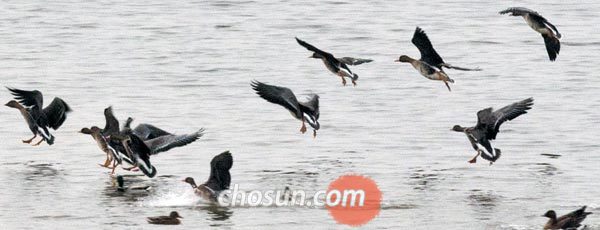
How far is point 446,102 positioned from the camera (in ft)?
76.3

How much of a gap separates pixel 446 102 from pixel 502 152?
4432 millimetres

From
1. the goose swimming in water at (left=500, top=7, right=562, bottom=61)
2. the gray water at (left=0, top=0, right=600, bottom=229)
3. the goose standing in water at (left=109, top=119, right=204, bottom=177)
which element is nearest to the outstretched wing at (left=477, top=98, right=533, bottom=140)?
the gray water at (left=0, top=0, right=600, bottom=229)

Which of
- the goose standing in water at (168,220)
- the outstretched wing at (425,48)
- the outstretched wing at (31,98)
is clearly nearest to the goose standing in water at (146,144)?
the goose standing in water at (168,220)

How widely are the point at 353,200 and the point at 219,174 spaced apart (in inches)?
55.1

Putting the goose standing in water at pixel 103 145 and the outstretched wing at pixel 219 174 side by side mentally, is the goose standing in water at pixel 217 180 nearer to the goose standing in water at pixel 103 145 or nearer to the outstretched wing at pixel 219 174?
the outstretched wing at pixel 219 174

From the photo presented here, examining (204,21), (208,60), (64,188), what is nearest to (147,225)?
(64,188)

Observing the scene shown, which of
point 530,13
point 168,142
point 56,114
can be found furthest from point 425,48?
point 56,114

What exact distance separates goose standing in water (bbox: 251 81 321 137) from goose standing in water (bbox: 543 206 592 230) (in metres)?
4.52

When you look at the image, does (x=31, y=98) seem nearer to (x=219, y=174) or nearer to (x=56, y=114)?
(x=56, y=114)

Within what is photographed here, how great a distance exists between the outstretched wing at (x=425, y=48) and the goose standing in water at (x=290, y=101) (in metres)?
1.44

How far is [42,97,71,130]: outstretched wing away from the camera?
1898 cm

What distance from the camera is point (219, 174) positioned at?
15.4m

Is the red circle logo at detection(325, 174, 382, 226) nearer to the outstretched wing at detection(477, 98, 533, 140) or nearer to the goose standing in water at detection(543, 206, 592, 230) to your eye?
the outstretched wing at detection(477, 98, 533, 140)

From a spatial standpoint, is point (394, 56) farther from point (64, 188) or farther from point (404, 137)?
point (64, 188)
